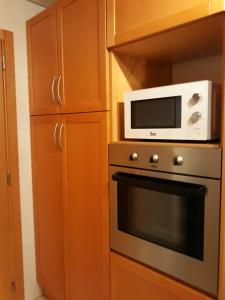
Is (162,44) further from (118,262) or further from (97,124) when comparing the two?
(118,262)

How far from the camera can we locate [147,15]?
1.13m

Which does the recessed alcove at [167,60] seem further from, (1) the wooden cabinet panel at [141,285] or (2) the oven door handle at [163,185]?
(1) the wooden cabinet panel at [141,285]

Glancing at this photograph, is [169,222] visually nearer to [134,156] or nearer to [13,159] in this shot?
[134,156]

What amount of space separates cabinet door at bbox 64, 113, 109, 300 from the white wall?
48cm

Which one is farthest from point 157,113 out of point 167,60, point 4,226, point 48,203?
point 4,226

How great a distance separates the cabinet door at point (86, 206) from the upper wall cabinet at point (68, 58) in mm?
119

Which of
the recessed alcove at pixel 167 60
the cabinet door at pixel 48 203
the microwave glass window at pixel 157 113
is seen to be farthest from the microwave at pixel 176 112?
the cabinet door at pixel 48 203

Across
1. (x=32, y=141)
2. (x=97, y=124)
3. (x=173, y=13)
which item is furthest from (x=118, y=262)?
(x=173, y=13)

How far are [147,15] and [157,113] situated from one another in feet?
1.44

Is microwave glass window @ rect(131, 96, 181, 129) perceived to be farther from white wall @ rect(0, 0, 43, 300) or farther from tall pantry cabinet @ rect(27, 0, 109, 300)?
white wall @ rect(0, 0, 43, 300)

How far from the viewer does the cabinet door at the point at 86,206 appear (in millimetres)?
1410

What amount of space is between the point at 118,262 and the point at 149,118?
0.80 m

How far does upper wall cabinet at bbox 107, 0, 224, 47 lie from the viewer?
96 cm

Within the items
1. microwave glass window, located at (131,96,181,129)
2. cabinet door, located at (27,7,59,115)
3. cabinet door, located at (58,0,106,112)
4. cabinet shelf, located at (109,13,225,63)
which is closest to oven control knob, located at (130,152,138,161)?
microwave glass window, located at (131,96,181,129)
